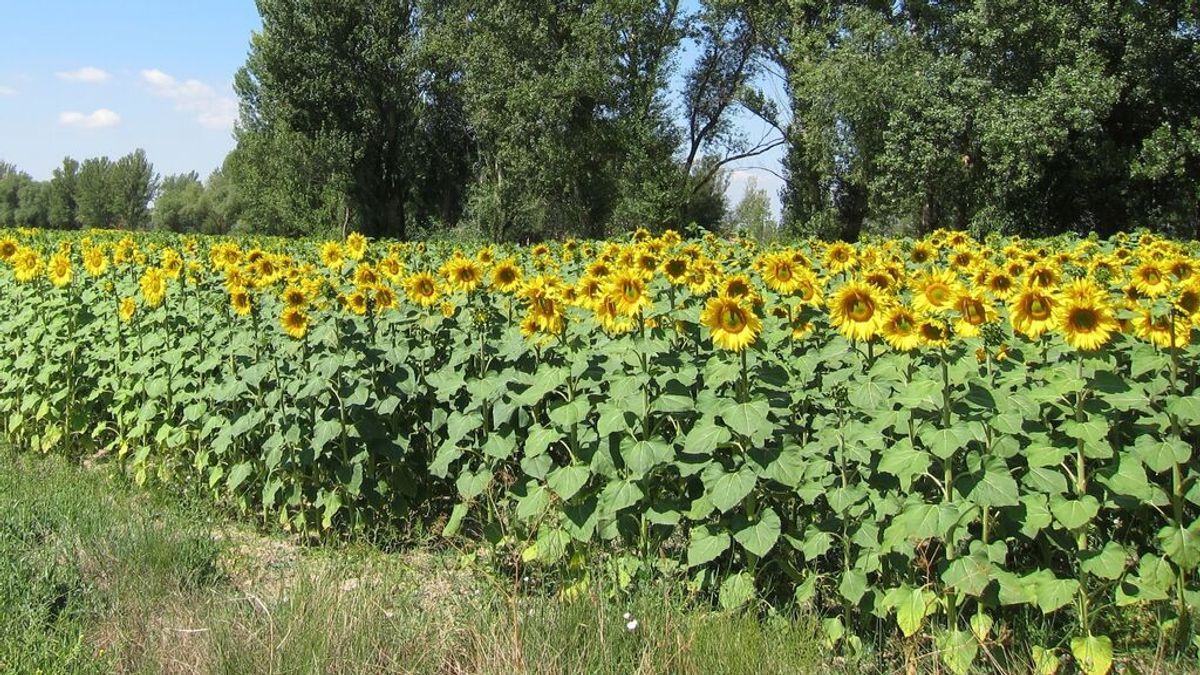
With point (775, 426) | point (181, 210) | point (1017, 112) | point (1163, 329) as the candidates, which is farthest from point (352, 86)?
point (181, 210)

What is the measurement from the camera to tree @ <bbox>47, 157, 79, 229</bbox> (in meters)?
63.3

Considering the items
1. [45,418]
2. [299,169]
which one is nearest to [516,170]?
[299,169]

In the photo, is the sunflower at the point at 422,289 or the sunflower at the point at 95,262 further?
the sunflower at the point at 95,262

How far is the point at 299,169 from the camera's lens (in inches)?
1164

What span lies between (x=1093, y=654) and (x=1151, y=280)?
3.68ft

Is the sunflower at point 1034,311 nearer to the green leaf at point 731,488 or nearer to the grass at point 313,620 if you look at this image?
the green leaf at point 731,488

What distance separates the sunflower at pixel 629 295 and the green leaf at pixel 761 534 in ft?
2.34

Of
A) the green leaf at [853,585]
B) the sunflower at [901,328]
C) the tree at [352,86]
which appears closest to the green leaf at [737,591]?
the green leaf at [853,585]

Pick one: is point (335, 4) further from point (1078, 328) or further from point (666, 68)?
point (1078, 328)

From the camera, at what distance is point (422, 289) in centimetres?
370

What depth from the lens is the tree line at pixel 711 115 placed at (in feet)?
63.0

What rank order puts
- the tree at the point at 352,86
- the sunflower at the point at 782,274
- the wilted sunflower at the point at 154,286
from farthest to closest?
1. the tree at the point at 352,86
2. the wilted sunflower at the point at 154,286
3. the sunflower at the point at 782,274

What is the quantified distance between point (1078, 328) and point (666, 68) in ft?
85.4

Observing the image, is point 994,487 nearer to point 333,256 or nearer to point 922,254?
point 922,254
